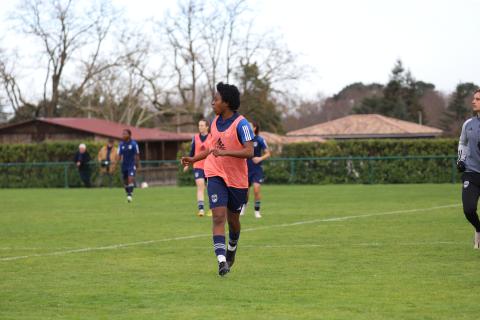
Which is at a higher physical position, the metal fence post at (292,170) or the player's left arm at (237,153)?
the player's left arm at (237,153)

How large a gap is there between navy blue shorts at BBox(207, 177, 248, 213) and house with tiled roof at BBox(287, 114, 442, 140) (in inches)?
2301

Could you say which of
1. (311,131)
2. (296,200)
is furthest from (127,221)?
(311,131)

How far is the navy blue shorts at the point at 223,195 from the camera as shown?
1044cm

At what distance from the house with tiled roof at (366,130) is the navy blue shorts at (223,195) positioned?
58.4 metres

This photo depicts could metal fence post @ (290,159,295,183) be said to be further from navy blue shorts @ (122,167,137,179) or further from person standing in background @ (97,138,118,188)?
navy blue shorts @ (122,167,137,179)

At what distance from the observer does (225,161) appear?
10.6m

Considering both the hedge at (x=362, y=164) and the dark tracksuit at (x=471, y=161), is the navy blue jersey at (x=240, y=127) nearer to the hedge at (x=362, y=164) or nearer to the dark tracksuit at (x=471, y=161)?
the dark tracksuit at (x=471, y=161)

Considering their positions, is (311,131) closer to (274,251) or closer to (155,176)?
(155,176)

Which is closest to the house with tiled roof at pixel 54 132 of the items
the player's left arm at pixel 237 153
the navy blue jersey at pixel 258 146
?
the navy blue jersey at pixel 258 146

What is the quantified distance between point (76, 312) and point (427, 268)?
446 cm

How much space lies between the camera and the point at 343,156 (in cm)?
4244

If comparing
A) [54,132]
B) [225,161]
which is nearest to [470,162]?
[225,161]

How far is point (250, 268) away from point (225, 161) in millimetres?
1372

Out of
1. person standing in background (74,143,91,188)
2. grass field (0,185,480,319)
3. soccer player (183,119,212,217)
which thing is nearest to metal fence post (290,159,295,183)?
person standing in background (74,143,91,188)
